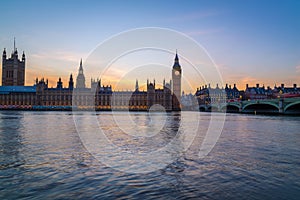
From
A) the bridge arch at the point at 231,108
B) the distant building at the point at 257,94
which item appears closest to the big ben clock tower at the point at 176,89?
the distant building at the point at 257,94

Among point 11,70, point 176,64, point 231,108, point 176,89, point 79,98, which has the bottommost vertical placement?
point 231,108

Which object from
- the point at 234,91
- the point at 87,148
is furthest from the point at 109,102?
the point at 87,148

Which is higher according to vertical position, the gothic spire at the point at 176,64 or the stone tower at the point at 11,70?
the gothic spire at the point at 176,64

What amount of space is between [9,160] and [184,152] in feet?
26.7

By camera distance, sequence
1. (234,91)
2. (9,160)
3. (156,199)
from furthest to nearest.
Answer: (234,91) < (9,160) < (156,199)

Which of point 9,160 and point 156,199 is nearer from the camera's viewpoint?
point 156,199

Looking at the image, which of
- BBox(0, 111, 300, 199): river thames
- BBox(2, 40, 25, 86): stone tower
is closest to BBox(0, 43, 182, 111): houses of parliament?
BBox(2, 40, 25, 86): stone tower

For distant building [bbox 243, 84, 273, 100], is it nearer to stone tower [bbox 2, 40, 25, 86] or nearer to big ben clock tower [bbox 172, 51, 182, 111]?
big ben clock tower [bbox 172, 51, 182, 111]

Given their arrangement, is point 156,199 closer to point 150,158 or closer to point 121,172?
point 121,172

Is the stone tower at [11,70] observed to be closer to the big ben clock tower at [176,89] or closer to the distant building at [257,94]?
the big ben clock tower at [176,89]

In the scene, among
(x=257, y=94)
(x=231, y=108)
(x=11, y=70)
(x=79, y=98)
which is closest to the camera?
(x=231, y=108)

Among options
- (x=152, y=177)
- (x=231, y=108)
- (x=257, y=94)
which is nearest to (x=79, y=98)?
(x=231, y=108)

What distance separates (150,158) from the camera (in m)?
11.7

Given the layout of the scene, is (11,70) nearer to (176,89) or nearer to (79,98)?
(79,98)
